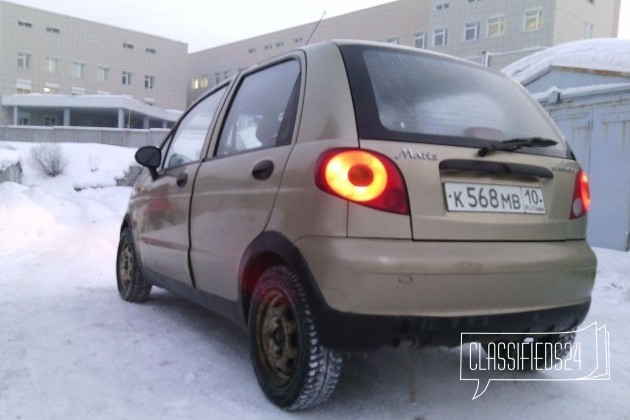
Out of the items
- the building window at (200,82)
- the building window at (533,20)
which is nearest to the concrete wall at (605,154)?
the building window at (533,20)

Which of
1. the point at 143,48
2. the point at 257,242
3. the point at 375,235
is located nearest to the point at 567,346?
the point at 375,235

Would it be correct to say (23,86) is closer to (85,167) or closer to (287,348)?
(85,167)

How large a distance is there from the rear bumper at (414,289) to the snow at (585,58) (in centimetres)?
610

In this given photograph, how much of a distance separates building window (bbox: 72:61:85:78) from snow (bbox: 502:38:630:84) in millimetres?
57644

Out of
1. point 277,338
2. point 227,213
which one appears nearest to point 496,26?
point 227,213

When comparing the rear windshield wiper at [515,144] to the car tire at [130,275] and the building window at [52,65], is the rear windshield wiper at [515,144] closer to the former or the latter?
the car tire at [130,275]

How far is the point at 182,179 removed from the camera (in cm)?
364

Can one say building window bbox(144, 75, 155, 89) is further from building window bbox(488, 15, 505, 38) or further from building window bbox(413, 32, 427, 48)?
building window bbox(488, 15, 505, 38)

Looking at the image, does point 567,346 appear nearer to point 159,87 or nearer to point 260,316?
point 260,316

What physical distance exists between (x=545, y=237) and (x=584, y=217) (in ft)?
1.29

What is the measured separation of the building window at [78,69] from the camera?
192 feet

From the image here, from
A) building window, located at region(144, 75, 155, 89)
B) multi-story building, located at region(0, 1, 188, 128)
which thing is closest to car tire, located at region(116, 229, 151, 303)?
multi-story building, located at region(0, 1, 188, 128)

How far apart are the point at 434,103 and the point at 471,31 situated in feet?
142

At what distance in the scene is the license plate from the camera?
2.36m
